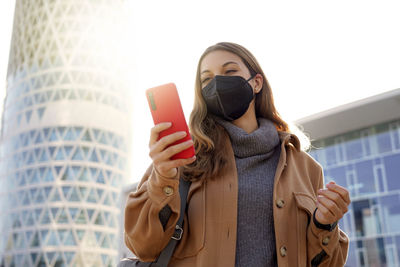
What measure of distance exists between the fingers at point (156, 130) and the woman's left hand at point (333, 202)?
79 centimetres

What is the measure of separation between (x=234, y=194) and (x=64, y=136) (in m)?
60.1

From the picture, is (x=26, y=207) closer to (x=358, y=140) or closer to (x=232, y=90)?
(x=358, y=140)

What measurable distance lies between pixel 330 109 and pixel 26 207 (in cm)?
4772

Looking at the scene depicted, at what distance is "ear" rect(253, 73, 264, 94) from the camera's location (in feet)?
8.66

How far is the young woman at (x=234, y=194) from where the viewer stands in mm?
1952

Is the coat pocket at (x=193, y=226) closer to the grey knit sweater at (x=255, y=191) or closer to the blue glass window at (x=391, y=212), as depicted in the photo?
the grey knit sweater at (x=255, y=191)

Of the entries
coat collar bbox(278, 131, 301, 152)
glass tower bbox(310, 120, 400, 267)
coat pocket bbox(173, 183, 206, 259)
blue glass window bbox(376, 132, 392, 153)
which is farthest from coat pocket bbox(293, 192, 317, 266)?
blue glass window bbox(376, 132, 392, 153)

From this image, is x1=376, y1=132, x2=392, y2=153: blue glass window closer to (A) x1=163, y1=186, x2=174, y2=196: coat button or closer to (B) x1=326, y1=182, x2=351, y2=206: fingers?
(B) x1=326, y1=182, x2=351, y2=206: fingers

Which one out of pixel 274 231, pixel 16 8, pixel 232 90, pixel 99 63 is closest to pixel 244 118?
pixel 232 90

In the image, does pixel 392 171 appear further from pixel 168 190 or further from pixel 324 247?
pixel 168 190

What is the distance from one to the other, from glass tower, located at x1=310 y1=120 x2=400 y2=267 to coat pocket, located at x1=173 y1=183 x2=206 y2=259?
18.3 meters

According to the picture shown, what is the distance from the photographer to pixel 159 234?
6.35 feet

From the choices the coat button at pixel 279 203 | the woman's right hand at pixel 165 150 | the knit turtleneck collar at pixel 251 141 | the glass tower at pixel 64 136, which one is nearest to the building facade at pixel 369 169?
the knit turtleneck collar at pixel 251 141

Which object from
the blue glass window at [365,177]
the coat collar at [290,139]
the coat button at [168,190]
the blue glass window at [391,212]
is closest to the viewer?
the coat button at [168,190]
